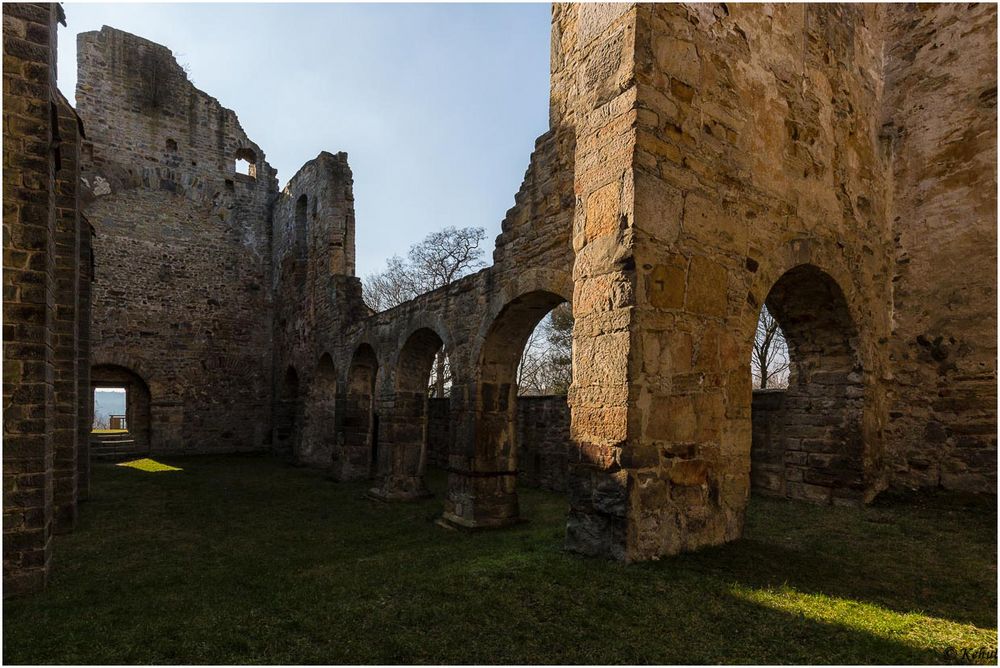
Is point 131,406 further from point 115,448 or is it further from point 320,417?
point 320,417

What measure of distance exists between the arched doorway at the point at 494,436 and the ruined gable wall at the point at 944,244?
4.32 meters

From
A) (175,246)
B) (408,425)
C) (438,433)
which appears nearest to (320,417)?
(438,433)

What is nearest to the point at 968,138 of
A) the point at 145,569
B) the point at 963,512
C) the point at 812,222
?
the point at 812,222

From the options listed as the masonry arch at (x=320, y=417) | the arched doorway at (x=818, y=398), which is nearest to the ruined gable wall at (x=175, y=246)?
the masonry arch at (x=320, y=417)

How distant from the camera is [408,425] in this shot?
31.9 feet

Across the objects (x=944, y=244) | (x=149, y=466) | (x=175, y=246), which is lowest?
(x=149, y=466)

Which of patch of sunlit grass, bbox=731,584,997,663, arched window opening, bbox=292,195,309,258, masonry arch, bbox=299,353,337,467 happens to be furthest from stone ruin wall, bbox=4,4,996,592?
arched window opening, bbox=292,195,309,258

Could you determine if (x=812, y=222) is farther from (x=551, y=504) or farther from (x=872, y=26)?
(x=551, y=504)

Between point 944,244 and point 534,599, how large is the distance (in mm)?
6228

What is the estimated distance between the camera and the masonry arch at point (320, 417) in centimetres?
1353

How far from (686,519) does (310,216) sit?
12818 millimetres

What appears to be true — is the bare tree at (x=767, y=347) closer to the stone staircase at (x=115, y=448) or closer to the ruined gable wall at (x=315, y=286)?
the ruined gable wall at (x=315, y=286)

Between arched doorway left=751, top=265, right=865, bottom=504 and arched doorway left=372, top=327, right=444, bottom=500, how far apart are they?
17.2 feet

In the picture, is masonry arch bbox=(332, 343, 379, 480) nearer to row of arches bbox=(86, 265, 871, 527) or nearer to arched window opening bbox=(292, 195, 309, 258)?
row of arches bbox=(86, 265, 871, 527)
